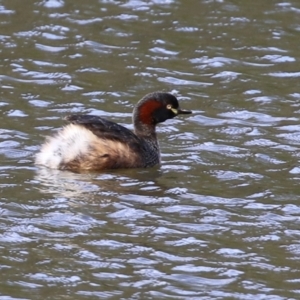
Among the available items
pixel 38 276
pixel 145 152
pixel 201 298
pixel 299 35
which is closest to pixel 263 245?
pixel 201 298

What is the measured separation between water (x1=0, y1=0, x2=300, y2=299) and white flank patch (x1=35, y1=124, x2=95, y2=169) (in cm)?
13

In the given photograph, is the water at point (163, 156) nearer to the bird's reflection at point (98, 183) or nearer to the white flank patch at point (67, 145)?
the bird's reflection at point (98, 183)

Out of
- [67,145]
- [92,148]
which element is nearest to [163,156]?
[92,148]

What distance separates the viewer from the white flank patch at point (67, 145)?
28.6 ft

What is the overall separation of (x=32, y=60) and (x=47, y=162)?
131 inches

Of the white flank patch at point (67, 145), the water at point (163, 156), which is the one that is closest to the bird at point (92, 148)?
the white flank patch at point (67, 145)

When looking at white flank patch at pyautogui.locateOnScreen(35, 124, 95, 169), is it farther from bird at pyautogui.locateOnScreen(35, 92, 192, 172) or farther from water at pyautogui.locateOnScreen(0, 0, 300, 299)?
water at pyautogui.locateOnScreen(0, 0, 300, 299)

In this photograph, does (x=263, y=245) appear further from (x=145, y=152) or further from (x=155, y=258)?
(x=145, y=152)

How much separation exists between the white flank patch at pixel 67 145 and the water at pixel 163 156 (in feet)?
0.44

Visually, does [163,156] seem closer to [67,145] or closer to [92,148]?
[92,148]

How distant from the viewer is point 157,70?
11617mm

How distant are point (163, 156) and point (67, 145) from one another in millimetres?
1006

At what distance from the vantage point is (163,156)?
9.35 m

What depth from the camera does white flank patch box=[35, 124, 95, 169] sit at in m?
8.70
